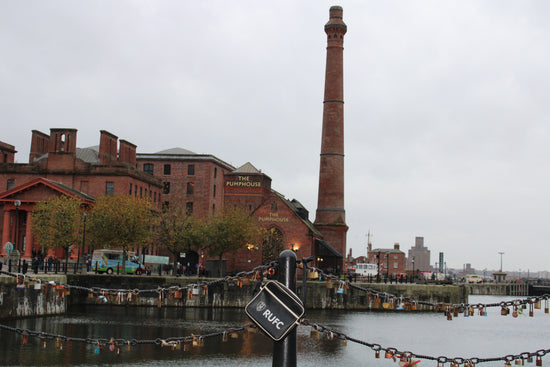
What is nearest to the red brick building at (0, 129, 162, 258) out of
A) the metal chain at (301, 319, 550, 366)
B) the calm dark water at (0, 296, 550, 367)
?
the calm dark water at (0, 296, 550, 367)

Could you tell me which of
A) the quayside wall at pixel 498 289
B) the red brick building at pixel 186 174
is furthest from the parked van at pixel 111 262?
the quayside wall at pixel 498 289

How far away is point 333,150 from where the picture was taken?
2869 inches

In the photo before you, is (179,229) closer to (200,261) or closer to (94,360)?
(200,261)

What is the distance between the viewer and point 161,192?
83.4 metres

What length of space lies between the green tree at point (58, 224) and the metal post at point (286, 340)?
51.8 m

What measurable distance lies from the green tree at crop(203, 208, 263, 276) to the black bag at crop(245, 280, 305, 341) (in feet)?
185

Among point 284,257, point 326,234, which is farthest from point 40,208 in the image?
point 284,257

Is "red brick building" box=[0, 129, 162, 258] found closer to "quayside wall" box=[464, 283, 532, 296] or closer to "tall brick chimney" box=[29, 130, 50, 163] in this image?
"tall brick chimney" box=[29, 130, 50, 163]

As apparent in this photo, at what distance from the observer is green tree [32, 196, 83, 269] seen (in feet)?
185

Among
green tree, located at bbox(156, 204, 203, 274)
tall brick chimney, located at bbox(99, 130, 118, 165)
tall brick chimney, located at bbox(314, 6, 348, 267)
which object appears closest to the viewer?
green tree, located at bbox(156, 204, 203, 274)

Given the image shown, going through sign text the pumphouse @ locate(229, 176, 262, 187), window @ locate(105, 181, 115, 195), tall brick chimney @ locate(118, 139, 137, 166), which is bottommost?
window @ locate(105, 181, 115, 195)

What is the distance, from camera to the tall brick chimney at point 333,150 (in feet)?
239

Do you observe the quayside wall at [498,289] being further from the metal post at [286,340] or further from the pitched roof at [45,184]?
the metal post at [286,340]

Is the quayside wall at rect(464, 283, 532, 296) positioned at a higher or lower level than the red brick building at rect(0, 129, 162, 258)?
lower
